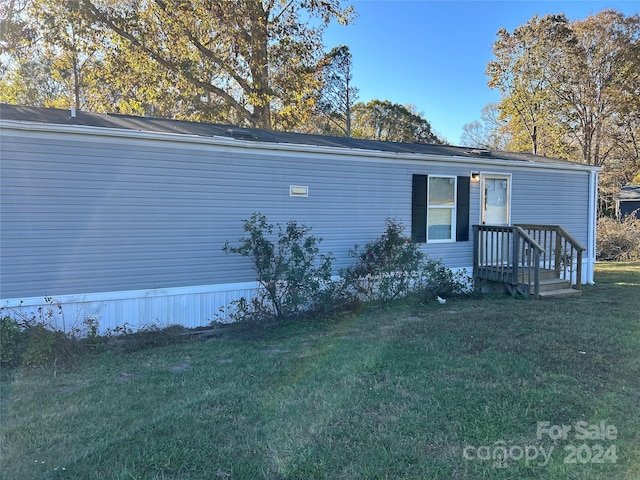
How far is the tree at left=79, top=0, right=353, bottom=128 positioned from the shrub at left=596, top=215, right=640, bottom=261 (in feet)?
37.8

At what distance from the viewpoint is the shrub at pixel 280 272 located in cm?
592

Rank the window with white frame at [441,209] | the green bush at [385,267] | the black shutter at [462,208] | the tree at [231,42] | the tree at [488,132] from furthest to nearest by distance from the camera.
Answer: the tree at [488,132]
the tree at [231,42]
the black shutter at [462,208]
the window with white frame at [441,209]
the green bush at [385,267]

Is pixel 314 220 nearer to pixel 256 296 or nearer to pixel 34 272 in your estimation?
pixel 256 296

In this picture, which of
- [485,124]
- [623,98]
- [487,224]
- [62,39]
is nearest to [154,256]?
[487,224]

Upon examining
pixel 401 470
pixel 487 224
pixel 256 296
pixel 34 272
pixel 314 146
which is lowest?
pixel 401 470

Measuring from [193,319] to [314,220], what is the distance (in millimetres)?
2392

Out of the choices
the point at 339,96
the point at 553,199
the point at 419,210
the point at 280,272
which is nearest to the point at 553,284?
the point at 553,199

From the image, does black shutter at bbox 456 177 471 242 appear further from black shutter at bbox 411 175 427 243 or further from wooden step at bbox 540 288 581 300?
wooden step at bbox 540 288 581 300

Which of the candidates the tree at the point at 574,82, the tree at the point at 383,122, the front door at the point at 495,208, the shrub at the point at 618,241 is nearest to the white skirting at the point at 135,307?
the front door at the point at 495,208

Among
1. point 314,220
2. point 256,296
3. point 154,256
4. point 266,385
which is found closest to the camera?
point 266,385

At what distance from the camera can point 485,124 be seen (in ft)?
92.3

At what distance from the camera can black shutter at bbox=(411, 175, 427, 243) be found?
7.77 metres

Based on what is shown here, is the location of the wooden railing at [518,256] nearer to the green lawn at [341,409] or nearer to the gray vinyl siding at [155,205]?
the gray vinyl siding at [155,205]

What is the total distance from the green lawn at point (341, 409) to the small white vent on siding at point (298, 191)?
239 centimetres
